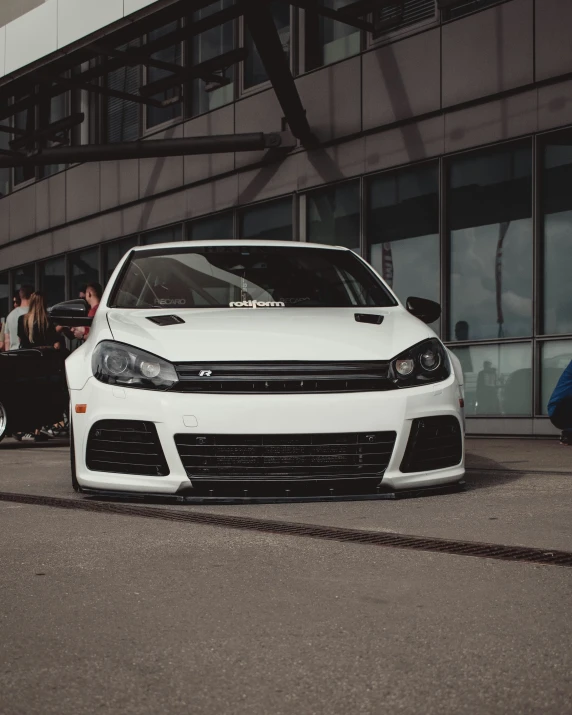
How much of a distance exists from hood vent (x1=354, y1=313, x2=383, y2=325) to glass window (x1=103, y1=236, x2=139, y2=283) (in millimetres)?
15137

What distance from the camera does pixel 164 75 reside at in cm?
2034

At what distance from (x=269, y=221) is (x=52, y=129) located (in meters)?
8.15

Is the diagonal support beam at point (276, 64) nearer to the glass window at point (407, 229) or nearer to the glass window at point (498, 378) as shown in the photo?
the glass window at point (407, 229)

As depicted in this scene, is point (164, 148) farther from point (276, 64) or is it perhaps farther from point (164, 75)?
point (164, 75)

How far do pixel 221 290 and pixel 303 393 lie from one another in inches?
63.9

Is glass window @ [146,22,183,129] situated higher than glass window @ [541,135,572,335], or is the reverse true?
glass window @ [146,22,183,129]

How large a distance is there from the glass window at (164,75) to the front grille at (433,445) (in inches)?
577

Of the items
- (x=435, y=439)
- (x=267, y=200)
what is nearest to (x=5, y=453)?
(x=435, y=439)

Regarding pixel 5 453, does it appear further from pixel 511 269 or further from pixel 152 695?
pixel 152 695

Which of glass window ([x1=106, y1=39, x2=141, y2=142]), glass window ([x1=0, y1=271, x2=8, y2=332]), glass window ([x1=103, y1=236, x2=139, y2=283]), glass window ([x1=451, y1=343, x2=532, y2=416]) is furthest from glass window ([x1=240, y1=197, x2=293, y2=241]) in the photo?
glass window ([x1=0, y1=271, x2=8, y2=332])

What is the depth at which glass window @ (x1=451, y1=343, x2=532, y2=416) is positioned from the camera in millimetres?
13438

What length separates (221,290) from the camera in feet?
22.9

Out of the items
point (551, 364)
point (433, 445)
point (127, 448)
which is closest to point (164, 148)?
point (551, 364)

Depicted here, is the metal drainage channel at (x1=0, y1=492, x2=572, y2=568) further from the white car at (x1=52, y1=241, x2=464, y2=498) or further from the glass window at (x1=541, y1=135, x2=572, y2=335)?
the glass window at (x1=541, y1=135, x2=572, y2=335)
